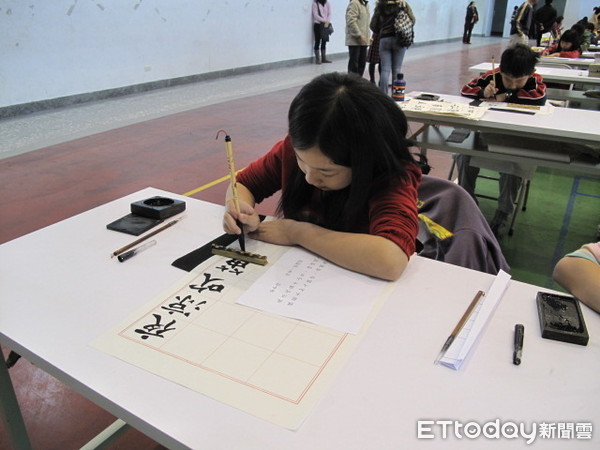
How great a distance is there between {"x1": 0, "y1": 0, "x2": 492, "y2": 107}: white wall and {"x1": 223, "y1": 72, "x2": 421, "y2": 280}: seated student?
4.88 m

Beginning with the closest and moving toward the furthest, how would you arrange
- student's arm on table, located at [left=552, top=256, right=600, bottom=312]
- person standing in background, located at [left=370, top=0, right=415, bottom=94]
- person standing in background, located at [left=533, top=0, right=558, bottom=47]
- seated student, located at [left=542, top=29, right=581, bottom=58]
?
student's arm on table, located at [left=552, top=256, right=600, bottom=312], person standing in background, located at [left=370, top=0, right=415, bottom=94], seated student, located at [left=542, top=29, right=581, bottom=58], person standing in background, located at [left=533, top=0, right=558, bottom=47]

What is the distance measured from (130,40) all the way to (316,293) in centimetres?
589

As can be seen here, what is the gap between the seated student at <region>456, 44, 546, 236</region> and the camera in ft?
8.72

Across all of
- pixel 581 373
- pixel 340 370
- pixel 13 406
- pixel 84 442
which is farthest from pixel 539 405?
pixel 84 442

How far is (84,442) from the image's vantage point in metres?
1.37

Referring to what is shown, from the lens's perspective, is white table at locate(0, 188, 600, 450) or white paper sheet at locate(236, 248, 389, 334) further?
white paper sheet at locate(236, 248, 389, 334)

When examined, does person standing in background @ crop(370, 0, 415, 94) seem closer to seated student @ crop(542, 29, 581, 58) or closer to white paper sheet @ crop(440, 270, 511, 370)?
seated student @ crop(542, 29, 581, 58)

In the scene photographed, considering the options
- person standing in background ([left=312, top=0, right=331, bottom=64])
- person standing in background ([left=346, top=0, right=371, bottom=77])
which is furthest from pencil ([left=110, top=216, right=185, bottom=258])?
person standing in background ([left=312, top=0, right=331, bottom=64])

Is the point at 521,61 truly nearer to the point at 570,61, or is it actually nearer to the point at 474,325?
the point at 474,325

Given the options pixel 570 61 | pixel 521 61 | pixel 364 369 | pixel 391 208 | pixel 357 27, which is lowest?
pixel 364 369

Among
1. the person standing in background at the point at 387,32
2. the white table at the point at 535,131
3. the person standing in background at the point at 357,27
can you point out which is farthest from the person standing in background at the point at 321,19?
the white table at the point at 535,131

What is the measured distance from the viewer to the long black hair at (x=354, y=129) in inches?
37.0

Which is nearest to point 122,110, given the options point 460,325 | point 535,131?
point 535,131

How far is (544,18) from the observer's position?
761 cm
